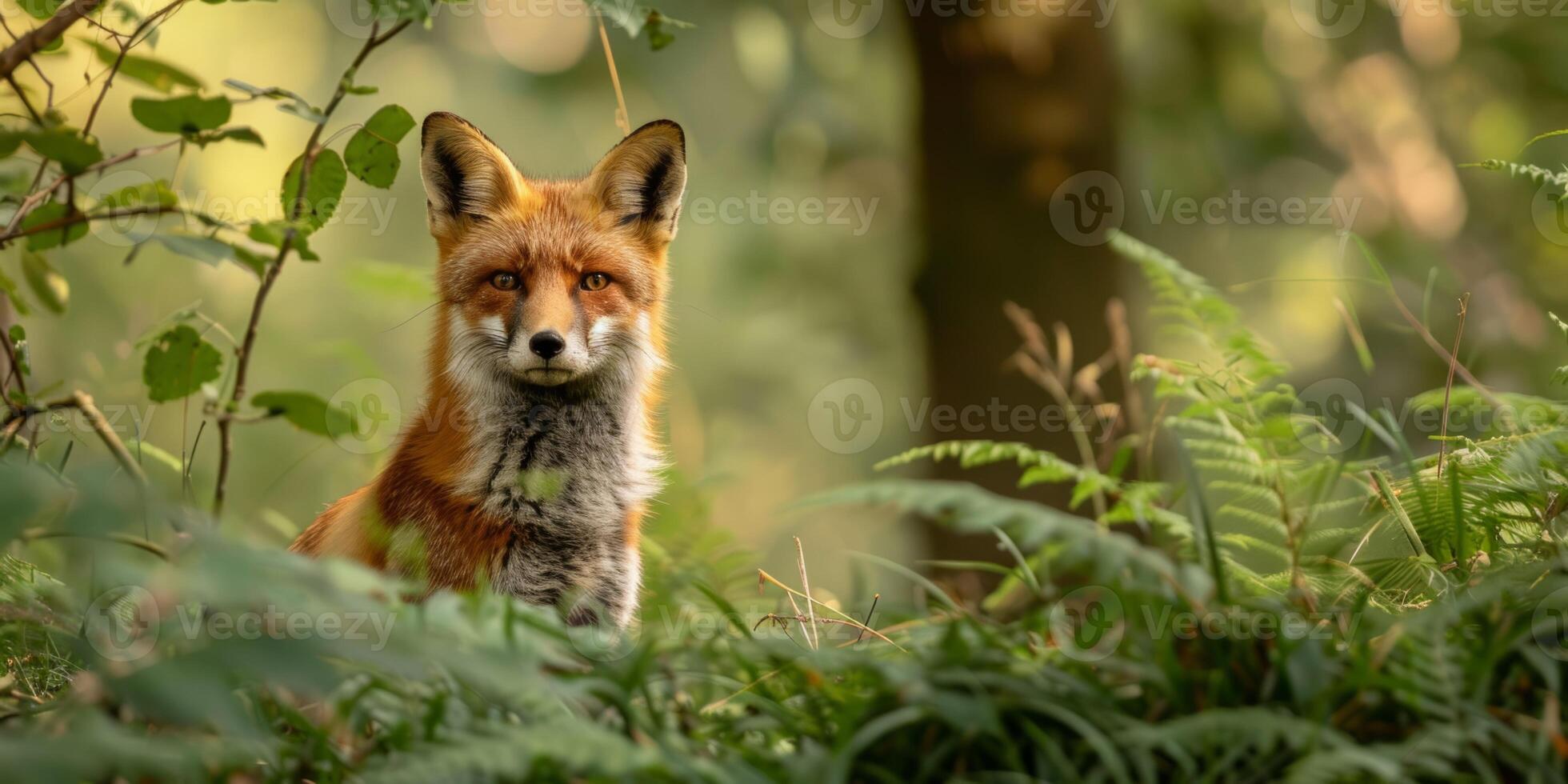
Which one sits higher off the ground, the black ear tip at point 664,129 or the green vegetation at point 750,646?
the black ear tip at point 664,129

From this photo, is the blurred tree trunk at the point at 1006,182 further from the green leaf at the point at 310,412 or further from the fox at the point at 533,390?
the green leaf at the point at 310,412

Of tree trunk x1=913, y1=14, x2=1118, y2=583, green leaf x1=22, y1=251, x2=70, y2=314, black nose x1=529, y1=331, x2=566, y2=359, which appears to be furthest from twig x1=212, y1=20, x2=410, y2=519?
tree trunk x1=913, y1=14, x2=1118, y2=583

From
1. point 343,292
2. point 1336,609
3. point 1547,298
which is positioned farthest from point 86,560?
point 343,292

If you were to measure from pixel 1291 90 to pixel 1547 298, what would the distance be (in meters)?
3.43

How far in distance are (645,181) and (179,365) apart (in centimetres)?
229

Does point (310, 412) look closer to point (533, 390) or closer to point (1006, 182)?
point (533, 390)

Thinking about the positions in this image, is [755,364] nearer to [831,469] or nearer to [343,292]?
[831,469]

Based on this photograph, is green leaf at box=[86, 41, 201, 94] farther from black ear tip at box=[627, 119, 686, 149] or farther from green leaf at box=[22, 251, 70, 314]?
black ear tip at box=[627, 119, 686, 149]

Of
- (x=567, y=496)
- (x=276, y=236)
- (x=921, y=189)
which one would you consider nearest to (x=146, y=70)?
(x=276, y=236)

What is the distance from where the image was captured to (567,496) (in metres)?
4.27

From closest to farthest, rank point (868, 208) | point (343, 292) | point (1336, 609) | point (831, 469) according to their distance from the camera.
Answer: point (1336, 609) < point (868, 208) < point (343, 292) < point (831, 469)

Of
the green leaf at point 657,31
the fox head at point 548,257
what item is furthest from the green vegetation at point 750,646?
the fox head at point 548,257

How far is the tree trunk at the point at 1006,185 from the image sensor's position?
26.1 feet

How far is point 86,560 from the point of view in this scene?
7.23ft
